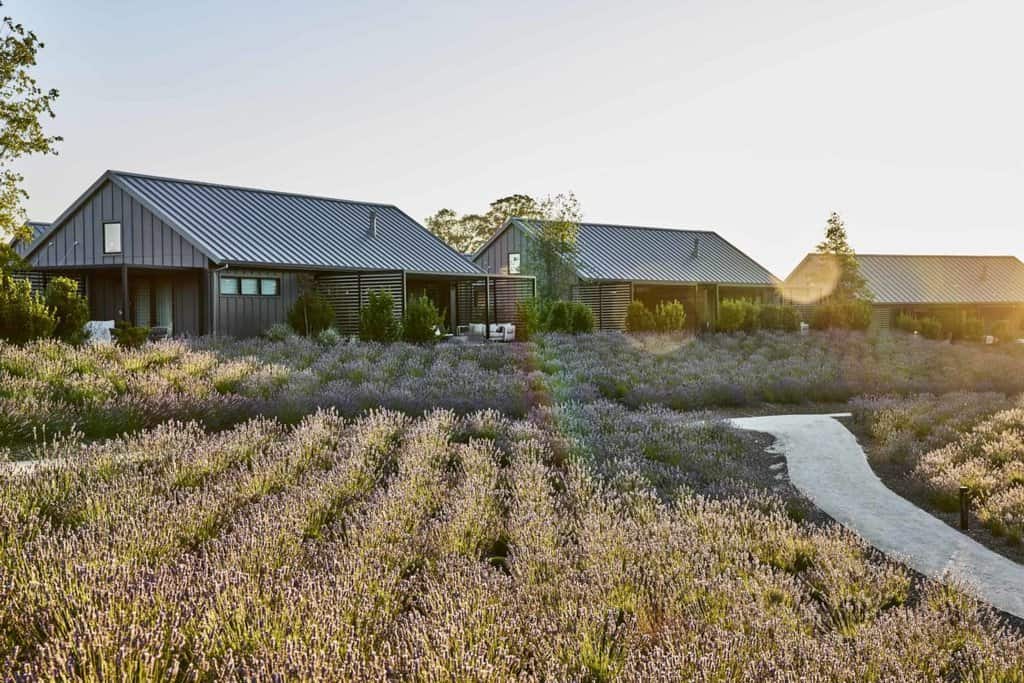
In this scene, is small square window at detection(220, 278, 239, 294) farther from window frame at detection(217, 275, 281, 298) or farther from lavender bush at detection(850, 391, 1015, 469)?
lavender bush at detection(850, 391, 1015, 469)

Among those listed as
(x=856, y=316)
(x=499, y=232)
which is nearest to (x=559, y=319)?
(x=499, y=232)

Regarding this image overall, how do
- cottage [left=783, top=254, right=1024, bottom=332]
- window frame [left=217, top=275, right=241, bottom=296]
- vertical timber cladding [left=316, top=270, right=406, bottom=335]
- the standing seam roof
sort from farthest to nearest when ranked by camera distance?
cottage [left=783, top=254, right=1024, bottom=332] < vertical timber cladding [left=316, top=270, right=406, bottom=335] < the standing seam roof < window frame [left=217, top=275, right=241, bottom=296]

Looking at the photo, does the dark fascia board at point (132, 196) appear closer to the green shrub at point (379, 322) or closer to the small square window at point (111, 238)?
the small square window at point (111, 238)

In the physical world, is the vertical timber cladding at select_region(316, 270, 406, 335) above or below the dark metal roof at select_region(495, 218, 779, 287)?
below

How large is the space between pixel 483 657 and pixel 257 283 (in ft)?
75.6

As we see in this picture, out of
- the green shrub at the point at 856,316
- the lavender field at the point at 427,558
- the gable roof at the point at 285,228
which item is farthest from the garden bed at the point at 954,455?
the green shrub at the point at 856,316

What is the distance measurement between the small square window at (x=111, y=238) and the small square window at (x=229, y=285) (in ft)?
10.9

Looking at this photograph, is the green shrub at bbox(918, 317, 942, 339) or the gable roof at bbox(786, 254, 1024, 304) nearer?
the green shrub at bbox(918, 317, 942, 339)

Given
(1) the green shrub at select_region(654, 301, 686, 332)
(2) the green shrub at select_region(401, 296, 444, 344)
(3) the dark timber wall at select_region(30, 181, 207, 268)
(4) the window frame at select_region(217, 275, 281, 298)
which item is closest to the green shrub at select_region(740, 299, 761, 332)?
(1) the green shrub at select_region(654, 301, 686, 332)

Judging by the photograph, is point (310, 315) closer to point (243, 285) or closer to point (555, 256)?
point (243, 285)

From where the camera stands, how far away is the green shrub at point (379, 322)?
22.7 metres

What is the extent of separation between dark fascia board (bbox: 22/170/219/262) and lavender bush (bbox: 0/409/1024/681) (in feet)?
53.8

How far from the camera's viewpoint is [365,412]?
10859 millimetres

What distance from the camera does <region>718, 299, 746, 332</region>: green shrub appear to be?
28875mm
